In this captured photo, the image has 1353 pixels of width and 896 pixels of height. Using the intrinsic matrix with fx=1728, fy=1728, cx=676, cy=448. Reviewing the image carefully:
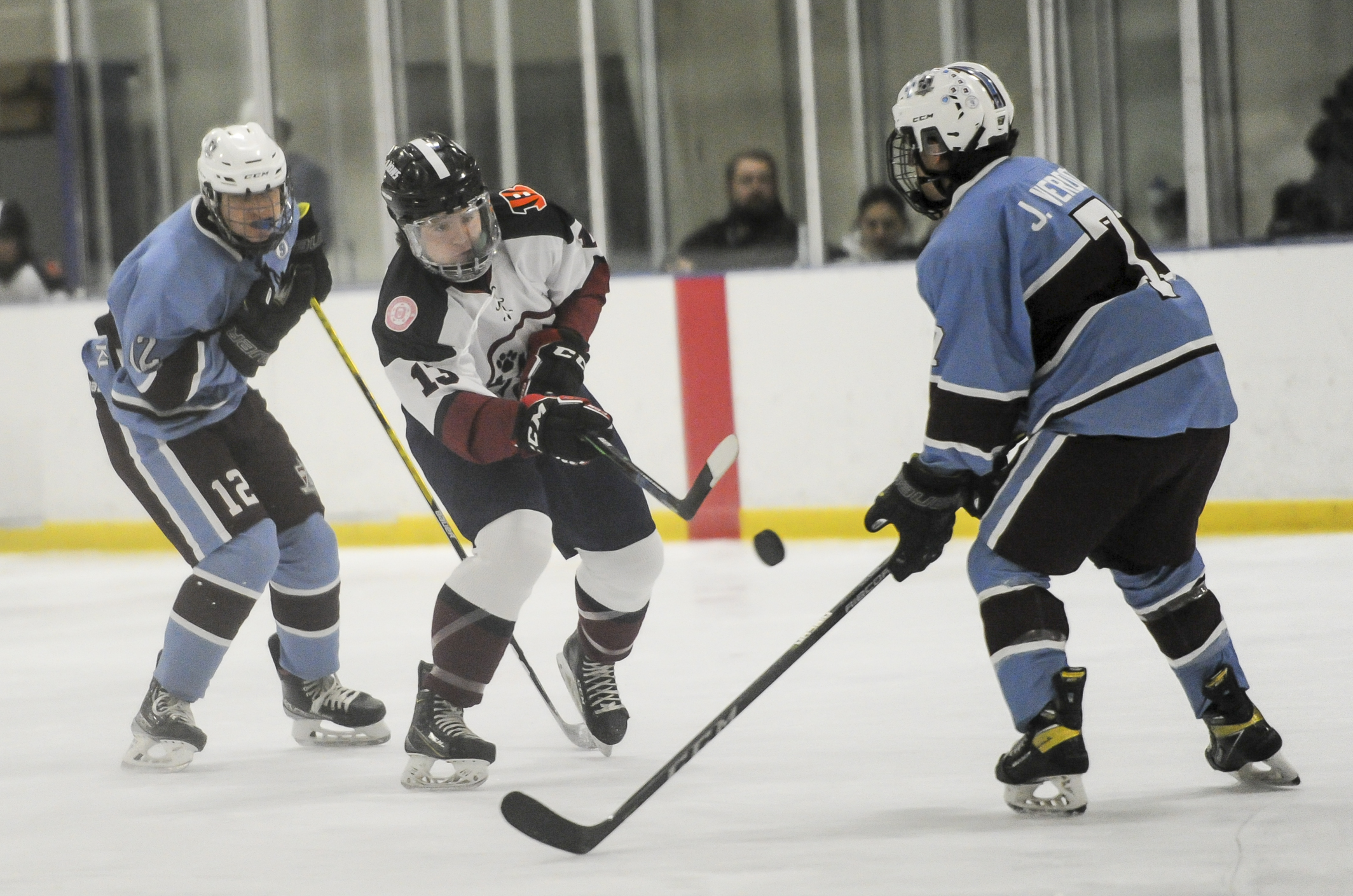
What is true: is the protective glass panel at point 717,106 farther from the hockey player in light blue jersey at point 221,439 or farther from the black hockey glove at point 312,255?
the hockey player in light blue jersey at point 221,439

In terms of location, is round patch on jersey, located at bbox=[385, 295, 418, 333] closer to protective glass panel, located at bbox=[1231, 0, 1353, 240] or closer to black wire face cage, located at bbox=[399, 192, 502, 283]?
black wire face cage, located at bbox=[399, 192, 502, 283]

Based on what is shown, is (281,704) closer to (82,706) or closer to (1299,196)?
(82,706)

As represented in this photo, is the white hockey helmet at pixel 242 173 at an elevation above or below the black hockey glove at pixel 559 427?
above

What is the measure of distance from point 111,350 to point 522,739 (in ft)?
3.34

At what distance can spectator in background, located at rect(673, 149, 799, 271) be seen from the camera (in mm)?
6223

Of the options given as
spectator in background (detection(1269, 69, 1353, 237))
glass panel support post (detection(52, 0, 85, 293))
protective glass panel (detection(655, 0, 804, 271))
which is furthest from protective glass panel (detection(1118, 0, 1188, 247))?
glass panel support post (detection(52, 0, 85, 293))

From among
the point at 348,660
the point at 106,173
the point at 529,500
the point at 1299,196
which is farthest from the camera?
the point at 106,173

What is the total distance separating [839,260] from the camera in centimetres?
612

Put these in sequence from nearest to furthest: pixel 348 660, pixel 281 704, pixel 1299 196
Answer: pixel 281 704 < pixel 348 660 < pixel 1299 196

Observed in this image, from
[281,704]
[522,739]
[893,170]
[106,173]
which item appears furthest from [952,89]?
[106,173]

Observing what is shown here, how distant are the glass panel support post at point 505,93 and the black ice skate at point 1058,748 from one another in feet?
16.2

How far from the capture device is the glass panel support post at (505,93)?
694 cm

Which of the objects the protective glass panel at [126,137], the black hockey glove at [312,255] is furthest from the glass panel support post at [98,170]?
the black hockey glove at [312,255]

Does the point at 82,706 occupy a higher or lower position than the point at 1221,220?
lower
